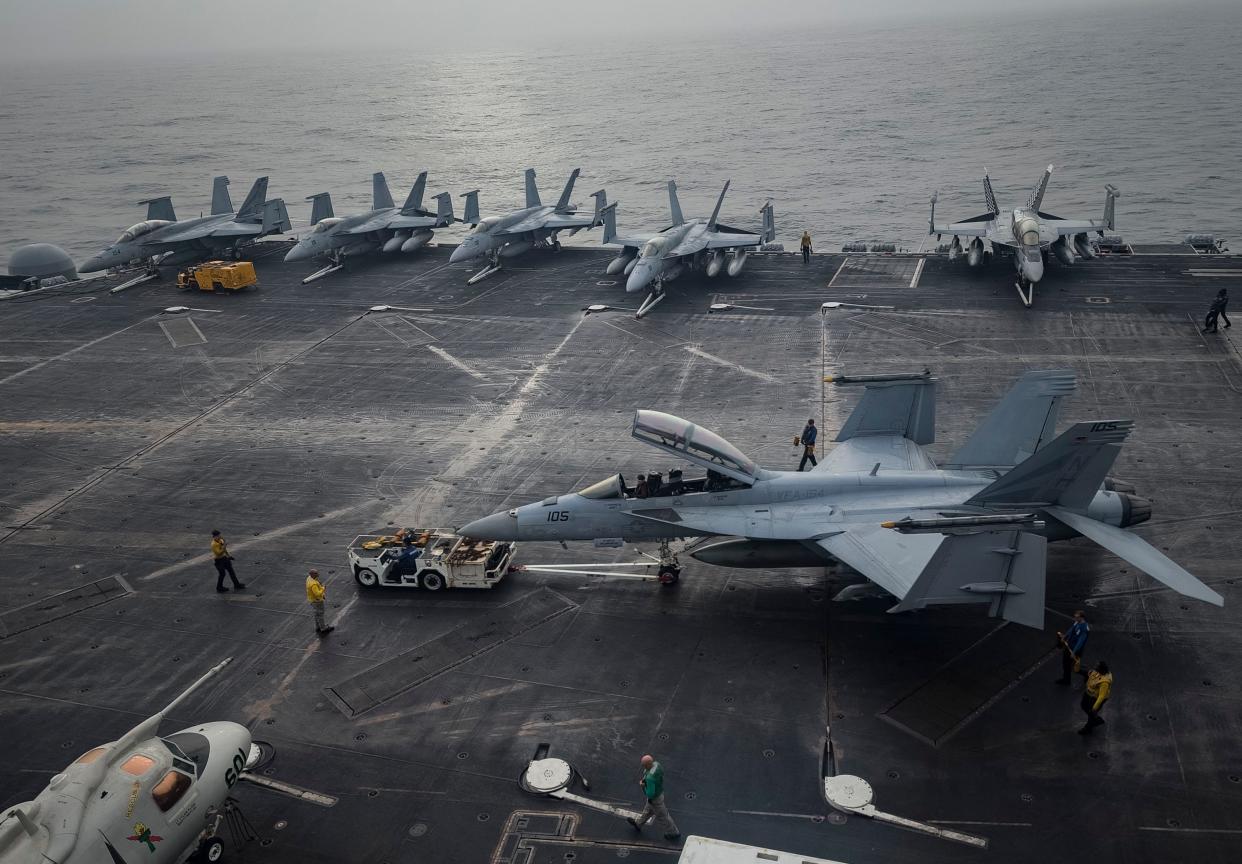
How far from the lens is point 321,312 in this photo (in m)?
42.8

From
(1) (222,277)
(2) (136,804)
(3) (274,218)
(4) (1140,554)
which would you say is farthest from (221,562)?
(3) (274,218)

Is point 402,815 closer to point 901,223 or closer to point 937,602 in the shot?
point 937,602

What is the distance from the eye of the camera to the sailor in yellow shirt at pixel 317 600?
18688 mm

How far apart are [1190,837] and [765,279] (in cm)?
3435

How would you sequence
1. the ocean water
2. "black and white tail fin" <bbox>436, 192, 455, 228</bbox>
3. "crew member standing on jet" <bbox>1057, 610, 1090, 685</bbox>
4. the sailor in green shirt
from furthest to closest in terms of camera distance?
1. the ocean water
2. "black and white tail fin" <bbox>436, 192, 455, 228</bbox>
3. "crew member standing on jet" <bbox>1057, 610, 1090, 685</bbox>
4. the sailor in green shirt

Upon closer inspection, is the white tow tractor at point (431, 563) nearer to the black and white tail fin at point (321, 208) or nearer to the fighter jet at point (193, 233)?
the fighter jet at point (193, 233)

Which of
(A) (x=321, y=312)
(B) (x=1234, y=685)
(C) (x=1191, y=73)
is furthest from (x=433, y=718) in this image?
(C) (x=1191, y=73)

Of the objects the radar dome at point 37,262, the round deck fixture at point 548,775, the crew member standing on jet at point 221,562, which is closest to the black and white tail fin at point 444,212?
the radar dome at point 37,262

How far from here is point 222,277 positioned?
46344mm

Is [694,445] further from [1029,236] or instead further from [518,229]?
[518,229]

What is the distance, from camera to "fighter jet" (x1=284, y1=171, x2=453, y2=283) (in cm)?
5045

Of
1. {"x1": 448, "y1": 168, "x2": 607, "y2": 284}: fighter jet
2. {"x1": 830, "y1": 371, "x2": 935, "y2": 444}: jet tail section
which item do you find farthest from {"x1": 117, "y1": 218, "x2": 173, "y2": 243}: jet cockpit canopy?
{"x1": 830, "y1": 371, "x2": 935, "y2": 444}: jet tail section

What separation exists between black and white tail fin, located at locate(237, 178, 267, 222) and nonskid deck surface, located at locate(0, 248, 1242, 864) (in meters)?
17.8

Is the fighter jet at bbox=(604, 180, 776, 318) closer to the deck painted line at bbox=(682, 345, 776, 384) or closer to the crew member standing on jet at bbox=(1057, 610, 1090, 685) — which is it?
the deck painted line at bbox=(682, 345, 776, 384)
